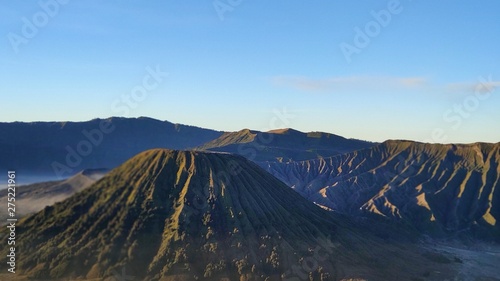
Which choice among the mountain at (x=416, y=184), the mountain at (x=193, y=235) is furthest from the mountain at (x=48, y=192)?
the mountain at (x=416, y=184)

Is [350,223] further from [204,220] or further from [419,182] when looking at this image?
[419,182]

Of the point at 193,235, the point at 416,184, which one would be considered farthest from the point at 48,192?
the point at 416,184

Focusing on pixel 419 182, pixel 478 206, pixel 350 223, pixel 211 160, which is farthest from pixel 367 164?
pixel 211 160

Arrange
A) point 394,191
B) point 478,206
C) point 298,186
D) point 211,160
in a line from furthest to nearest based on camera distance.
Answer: point 298,186
point 394,191
point 478,206
point 211,160

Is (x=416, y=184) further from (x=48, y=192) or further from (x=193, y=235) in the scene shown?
(x=48, y=192)

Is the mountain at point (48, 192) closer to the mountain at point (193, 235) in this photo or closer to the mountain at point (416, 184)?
the mountain at point (193, 235)

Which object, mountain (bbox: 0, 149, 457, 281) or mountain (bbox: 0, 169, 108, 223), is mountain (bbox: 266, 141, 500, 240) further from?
mountain (bbox: 0, 169, 108, 223)
